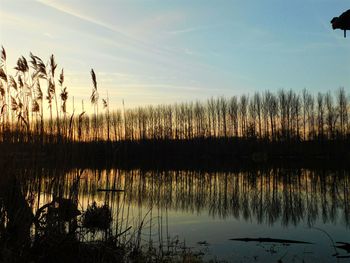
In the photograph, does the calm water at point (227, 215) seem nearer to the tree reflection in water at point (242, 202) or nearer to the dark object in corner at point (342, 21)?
the tree reflection in water at point (242, 202)

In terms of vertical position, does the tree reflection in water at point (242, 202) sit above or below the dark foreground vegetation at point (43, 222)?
below

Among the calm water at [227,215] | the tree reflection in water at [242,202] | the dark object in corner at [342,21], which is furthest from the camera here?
the tree reflection in water at [242,202]

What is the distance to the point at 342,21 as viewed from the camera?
4801mm

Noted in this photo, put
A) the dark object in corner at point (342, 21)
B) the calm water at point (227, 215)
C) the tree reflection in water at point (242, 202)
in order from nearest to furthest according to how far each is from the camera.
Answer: the dark object in corner at point (342, 21), the calm water at point (227, 215), the tree reflection in water at point (242, 202)

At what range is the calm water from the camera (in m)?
6.86

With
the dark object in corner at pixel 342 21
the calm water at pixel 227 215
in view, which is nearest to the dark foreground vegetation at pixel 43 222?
the calm water at pixel 227 215

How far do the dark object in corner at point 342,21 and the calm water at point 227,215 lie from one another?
269 cm

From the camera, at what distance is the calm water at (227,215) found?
686cm

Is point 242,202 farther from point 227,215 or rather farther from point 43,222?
point 43,222

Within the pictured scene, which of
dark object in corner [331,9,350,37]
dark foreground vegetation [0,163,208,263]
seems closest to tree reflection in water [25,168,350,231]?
dark foreground vegetation [0,163,208,263]

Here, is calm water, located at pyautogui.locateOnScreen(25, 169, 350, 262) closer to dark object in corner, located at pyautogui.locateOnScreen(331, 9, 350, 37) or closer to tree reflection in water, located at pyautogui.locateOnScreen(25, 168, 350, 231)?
tree reflection in water, located at pyautogui.locateOnScreen(25, 168, 350, 231)

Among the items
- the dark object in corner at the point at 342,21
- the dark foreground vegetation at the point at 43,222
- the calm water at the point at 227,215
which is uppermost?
the dark object in corner at the point at 342,21

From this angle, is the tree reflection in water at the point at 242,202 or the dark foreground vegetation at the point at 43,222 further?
the tree reflection in water at the point at 242,202

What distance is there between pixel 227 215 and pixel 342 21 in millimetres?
9961
